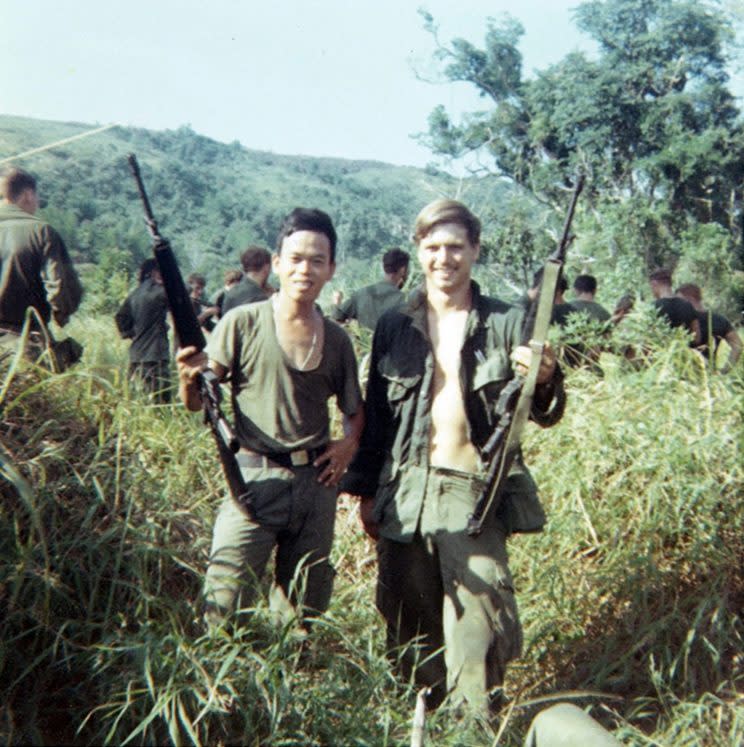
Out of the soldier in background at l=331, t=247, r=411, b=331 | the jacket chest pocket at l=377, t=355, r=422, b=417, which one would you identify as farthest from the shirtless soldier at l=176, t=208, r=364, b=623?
the soldier in background at l=331, t=247, r=411, b=331

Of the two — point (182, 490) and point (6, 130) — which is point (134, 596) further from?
point (6, 130)

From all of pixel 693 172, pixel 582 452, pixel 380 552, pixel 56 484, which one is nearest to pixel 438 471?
pixel 380 552

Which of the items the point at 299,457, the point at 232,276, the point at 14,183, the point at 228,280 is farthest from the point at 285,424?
the point at 228,280

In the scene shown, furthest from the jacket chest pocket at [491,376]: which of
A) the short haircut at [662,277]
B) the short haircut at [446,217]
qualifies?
the short haircut at [662,277]

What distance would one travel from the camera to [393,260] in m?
7.96

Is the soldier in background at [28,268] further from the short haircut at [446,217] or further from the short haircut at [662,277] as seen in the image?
the short haircut at [662,277]

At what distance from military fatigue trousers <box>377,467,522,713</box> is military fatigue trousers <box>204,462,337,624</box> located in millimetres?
251

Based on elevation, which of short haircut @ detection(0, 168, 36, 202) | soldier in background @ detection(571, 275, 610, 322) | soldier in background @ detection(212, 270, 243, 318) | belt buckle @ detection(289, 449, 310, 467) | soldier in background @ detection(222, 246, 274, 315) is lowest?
soldier in background @ detection(212, 270, 243, 318)

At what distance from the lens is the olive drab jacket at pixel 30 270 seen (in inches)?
201

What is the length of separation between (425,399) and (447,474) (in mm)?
274

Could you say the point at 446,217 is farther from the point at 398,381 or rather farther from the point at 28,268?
the point at 28,268

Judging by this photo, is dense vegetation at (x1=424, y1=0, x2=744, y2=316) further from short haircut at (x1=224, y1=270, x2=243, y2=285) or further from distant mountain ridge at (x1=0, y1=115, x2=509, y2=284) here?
short haircut at (x1=224, y1=270, x2=243, y2=285)

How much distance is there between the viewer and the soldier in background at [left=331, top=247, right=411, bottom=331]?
7566 mm

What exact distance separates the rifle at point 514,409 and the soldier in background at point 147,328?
15.0 ft
